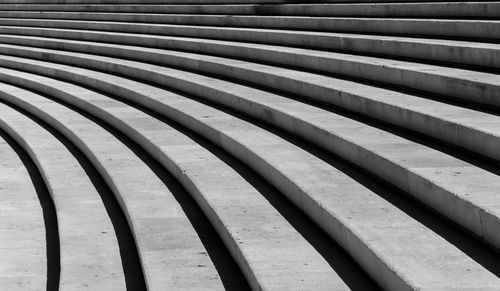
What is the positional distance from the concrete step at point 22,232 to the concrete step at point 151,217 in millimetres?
→ 603

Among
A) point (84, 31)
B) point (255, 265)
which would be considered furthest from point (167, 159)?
point (84, 31)

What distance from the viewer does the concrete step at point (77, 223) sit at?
204 inches

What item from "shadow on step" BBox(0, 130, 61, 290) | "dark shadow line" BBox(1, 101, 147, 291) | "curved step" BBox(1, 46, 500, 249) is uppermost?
"curved step" BBox(1, 46, 500, 249)

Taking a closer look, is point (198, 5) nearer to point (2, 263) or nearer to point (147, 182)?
point (147, 182)

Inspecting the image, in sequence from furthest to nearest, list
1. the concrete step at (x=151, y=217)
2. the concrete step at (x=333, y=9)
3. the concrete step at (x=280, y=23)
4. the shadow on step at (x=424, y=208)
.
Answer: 1. the concrete step at (x=333, y=9)
2. the concrete step at (x=280, y=23)
3. the concrete step at (x=151, y=217)
4. the shadow on step at (x=424, y=208)

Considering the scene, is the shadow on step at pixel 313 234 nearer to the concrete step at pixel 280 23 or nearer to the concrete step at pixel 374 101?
the concrete step at pixel 374 101

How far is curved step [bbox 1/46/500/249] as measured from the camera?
14.1 ft

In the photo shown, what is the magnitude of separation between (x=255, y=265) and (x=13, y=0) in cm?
1792

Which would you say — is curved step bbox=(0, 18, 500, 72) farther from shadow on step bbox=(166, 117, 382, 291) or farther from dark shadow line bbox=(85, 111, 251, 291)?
dark shadow line bbox=(85, 111, 251, 291)

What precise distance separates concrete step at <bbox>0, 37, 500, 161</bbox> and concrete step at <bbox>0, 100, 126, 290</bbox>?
1992mm

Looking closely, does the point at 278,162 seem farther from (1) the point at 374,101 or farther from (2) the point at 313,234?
(2) the point at 313,234

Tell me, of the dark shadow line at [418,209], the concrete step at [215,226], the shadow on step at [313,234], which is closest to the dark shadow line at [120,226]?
the concrete step at [215,226]

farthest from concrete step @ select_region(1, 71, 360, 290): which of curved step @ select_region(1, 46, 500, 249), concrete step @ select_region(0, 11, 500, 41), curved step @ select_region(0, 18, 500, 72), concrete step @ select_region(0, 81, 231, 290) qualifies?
concrete step @ select_region(0, 11, 500, 41)

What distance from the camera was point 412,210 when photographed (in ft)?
15.9
